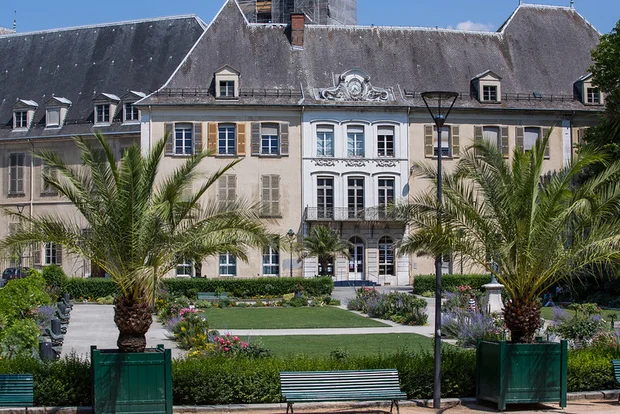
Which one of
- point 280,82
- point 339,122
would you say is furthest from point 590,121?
point 280,82

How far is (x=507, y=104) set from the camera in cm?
4600

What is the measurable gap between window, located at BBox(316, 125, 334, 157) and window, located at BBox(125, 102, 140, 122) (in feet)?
31.7

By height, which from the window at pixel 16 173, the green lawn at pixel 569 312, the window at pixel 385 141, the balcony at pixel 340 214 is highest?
the window at pixel 385 141

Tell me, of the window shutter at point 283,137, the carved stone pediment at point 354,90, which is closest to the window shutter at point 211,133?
the window shutter at point 283,137

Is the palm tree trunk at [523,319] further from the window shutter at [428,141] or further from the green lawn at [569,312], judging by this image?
the window shutter at [428,141]

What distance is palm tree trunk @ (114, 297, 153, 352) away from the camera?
13844 mm

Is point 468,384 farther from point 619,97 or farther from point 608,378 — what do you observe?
point 619,97

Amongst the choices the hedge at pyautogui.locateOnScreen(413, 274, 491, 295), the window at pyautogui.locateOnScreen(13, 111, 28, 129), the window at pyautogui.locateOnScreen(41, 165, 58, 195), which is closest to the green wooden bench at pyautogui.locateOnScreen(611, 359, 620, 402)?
the window at pyautogui.locateOnScreen(41, 165, 58, 195)

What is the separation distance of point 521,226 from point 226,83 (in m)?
30.8

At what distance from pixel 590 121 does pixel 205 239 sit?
3643cm

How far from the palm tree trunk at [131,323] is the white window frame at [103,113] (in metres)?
35.1

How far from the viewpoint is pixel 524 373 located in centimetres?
1458

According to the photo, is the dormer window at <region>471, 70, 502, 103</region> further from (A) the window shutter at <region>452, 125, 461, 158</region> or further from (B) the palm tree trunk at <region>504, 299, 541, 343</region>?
(B) the palm tree trunk at <region>504, 299, 541, 343</region>

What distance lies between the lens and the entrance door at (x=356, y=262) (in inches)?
1770
